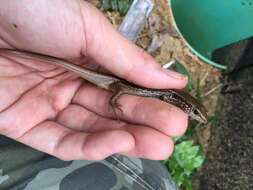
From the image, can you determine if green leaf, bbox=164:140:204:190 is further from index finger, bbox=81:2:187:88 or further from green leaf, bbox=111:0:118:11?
green leaf, bbox=111:0:118:11

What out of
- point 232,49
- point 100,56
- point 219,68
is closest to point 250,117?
point 219,68

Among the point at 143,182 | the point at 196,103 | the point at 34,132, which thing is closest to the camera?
the point at 34,132

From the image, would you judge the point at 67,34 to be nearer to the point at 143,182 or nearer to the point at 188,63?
the point at 143,182

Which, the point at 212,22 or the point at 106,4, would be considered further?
the point at 212,22

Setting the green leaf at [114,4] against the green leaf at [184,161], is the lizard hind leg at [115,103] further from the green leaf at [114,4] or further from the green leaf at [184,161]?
the green leaf at [114,4]

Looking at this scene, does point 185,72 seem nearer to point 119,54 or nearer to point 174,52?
point 174,52

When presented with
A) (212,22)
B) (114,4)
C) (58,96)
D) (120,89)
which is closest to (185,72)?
(212,22)
